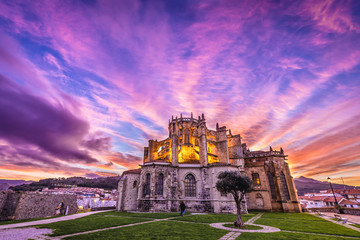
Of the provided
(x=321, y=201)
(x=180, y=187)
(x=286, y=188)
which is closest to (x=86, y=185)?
(x=180, y=187)

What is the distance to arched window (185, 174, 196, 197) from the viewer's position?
91.4ft

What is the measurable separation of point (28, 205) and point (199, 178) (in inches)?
914

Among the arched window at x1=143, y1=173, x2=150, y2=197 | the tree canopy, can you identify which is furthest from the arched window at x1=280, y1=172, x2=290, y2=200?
the arched window at x1=143, y1=173, x2=150, y2=197

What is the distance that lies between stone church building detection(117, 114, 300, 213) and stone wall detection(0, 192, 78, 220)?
33.2 ft

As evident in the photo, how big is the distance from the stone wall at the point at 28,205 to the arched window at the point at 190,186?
769 inches

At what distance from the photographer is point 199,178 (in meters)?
28.4

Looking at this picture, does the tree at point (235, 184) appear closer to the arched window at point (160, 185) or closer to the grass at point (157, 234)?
the grass at point (157, 234)

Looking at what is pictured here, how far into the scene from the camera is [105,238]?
8164 millimetres

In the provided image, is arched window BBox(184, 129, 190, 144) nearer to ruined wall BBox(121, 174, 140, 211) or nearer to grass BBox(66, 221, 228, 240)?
ruined wall BBox(121, 174, 140, 211)

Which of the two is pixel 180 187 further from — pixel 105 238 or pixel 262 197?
pixel 105 238

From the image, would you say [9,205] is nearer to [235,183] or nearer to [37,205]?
[37,205]

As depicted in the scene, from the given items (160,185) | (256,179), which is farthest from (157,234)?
(256,179)

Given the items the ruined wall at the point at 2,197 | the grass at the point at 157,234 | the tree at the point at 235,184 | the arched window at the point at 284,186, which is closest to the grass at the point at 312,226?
the tree at the point at 235,184

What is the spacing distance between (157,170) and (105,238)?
1895 centimetres
